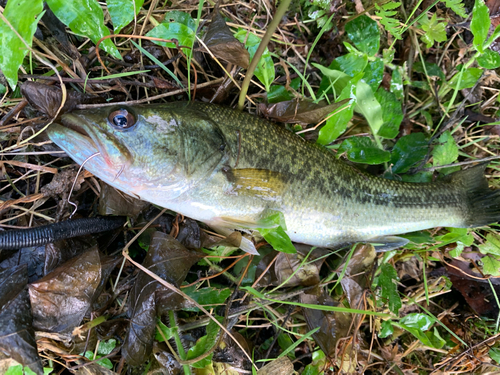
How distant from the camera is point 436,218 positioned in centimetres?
280

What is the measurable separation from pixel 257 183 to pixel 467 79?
2.40 metres

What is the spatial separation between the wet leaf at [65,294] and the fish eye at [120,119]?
3.31 ft

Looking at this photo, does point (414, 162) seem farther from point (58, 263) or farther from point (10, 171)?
point (10, 171)

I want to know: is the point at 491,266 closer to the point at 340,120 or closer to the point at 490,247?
the point at 490,247

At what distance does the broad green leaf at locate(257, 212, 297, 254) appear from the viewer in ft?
7.35

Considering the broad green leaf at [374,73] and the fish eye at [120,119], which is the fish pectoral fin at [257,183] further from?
the broad green leaf at [374,73]

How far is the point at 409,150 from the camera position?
2.95 m

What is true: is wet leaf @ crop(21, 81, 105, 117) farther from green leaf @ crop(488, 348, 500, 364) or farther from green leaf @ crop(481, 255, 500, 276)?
green leaf @ crop(488, 348, 500, 364)

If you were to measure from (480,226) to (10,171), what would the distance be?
163 inches

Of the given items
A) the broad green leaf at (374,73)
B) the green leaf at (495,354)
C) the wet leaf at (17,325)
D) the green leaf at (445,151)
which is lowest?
the green leaf at (495,354)

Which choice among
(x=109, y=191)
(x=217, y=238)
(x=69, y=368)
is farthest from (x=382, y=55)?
(x=69, y=368)

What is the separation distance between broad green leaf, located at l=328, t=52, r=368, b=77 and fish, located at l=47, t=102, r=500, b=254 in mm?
779

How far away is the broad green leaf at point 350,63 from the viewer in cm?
270

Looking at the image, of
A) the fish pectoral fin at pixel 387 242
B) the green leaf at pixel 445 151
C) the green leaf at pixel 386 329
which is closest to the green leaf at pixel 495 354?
the green leaf at pixel 386 329
